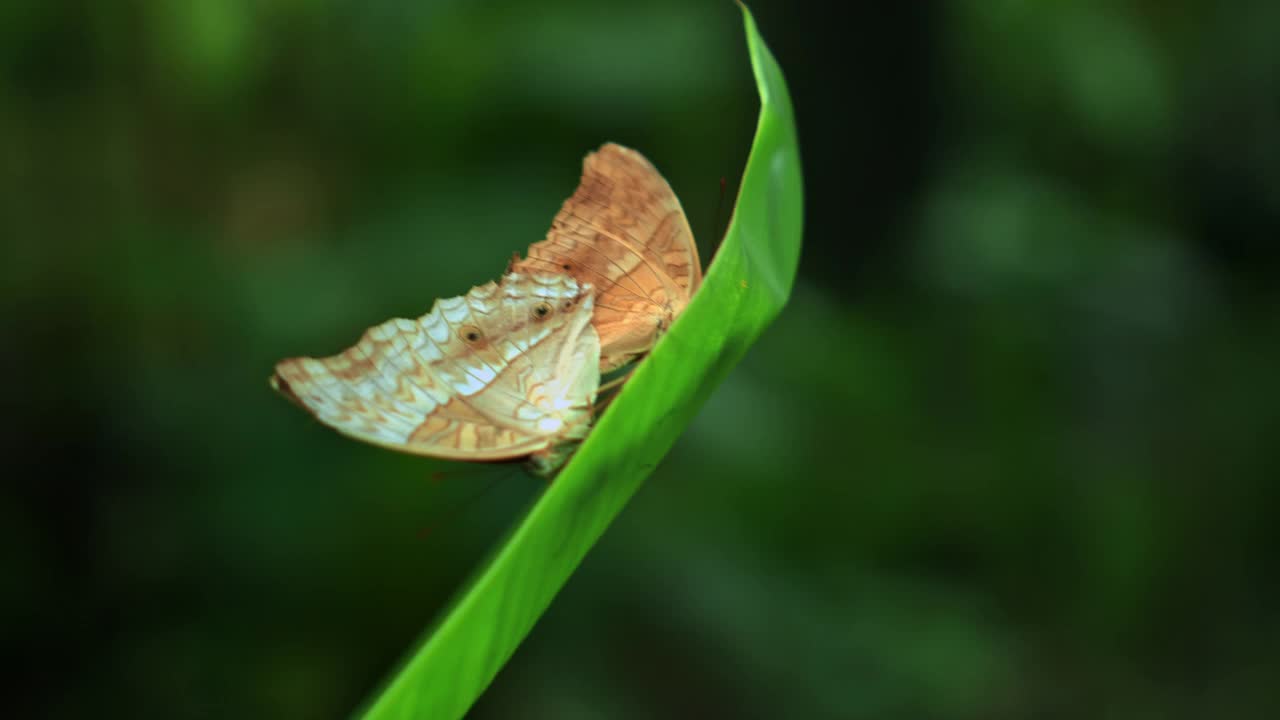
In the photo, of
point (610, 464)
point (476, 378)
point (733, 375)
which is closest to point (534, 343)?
point (476, 378)

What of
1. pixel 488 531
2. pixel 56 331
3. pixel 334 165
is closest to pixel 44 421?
pixel 56 331

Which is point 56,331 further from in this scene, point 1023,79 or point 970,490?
point 1023,79

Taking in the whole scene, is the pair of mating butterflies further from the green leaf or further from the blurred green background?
the blurred green background

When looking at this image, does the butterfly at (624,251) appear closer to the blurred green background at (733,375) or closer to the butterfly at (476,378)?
the butterfly at (476,378)

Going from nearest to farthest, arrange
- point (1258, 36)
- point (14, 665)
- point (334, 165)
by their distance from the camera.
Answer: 1. point (14, 665)
2. point (1258, 36)
3. point (334, 165)

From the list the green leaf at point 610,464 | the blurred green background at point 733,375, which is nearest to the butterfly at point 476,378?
the green leaf at point 610,464

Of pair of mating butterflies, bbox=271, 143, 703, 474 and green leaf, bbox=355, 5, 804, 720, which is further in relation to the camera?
pair of mating butterflies, bbox=271, 143, 703, 474

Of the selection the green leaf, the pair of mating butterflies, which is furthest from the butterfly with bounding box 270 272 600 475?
the green leaf
